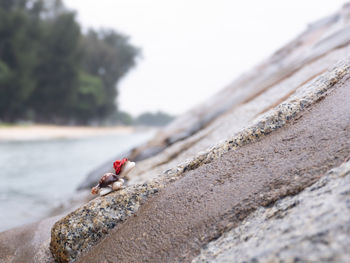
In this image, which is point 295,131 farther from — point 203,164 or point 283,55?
point 283,55

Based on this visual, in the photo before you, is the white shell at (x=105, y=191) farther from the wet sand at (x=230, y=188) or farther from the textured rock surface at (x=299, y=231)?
the textured rock surface at (x=299, y=231)

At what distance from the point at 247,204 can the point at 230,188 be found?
0.21 meters

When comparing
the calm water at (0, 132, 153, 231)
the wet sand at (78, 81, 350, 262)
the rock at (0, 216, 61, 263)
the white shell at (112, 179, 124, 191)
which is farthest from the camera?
Result: the calm water at (0, 132, 153, 231)

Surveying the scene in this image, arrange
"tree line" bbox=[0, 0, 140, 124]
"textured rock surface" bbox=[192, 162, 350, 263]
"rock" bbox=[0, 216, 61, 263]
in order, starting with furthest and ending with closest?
"tree line" bbox=[0, 0, 140, 124], "rock" bbox=[0, 216, 61, 263], "textured rock surface" bbox=[192, 162, 350, 263]

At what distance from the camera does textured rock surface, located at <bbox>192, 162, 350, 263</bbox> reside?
1067 mm

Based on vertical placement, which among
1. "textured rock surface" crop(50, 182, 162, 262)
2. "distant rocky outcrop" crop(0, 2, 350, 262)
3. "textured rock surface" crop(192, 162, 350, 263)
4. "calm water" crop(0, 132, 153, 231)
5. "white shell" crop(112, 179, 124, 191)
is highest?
"calm water" crop(0, 132, 153, 231)

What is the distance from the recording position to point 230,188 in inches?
74.5

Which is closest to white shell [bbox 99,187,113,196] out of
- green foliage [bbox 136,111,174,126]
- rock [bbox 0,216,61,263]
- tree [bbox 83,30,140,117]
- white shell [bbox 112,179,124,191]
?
white shell [bbox 112,179,124,191]

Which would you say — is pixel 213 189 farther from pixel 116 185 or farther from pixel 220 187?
pixel 116 185

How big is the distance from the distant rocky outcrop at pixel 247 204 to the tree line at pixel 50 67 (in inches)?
1193

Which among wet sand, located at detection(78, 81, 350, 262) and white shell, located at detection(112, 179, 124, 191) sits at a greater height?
white shell, located at detection(112, 179, 124, 191)

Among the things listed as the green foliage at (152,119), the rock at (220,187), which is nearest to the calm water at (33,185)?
the rock at (220,187)

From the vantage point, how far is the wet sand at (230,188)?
→ 66.0 inches

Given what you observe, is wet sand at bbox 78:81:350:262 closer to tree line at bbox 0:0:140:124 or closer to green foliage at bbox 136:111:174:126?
tree line at bbox 0:0:140:124
